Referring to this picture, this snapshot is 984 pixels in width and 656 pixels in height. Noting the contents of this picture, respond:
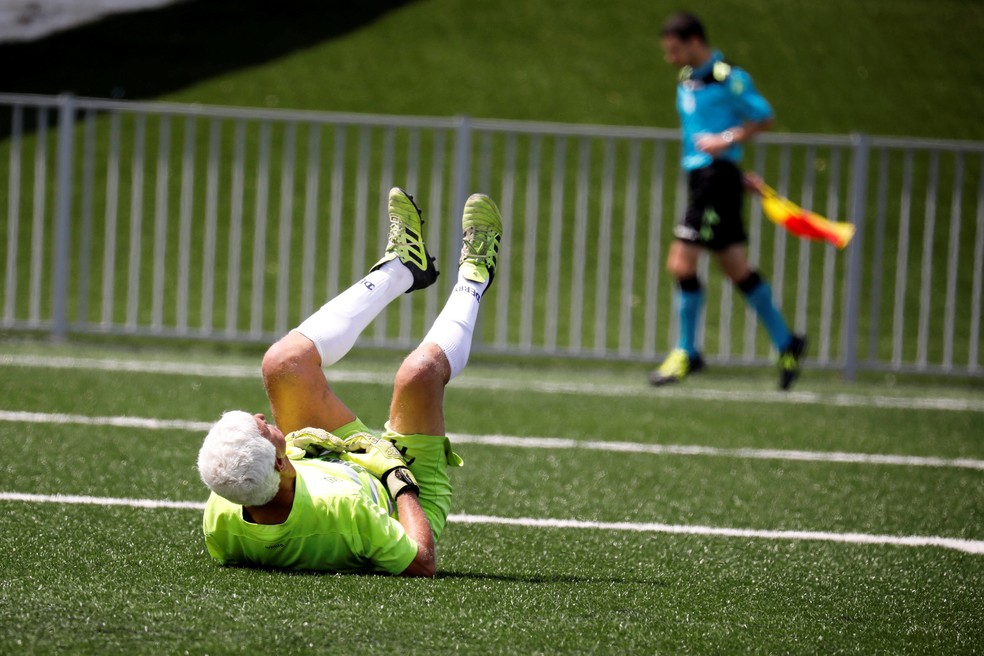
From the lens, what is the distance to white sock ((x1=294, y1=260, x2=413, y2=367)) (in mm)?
3703

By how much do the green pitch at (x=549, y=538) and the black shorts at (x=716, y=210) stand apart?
1024 millimetres

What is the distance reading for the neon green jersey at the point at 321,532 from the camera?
125 inches

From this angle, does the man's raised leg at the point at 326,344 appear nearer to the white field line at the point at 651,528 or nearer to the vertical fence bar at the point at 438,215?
the white field line at the point at 651,528

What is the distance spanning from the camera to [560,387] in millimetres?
7660

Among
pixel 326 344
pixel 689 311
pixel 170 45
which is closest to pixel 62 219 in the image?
pixel 689 311

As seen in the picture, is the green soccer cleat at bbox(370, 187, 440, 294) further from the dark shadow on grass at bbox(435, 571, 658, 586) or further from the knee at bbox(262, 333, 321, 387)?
the dark shadow on grass at bbox(435, 571, 658, 586)

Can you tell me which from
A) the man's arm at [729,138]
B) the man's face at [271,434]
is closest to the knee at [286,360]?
the man's face at [271,434]

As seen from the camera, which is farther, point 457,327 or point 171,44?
point 171,44

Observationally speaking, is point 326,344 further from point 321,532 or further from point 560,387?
point 560,387

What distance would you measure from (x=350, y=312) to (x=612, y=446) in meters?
2.15

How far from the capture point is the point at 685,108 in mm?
7676

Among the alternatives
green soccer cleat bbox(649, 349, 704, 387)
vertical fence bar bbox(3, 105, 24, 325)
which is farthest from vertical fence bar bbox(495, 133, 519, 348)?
vertical fence bar bbox(3, 105, 24, 325)

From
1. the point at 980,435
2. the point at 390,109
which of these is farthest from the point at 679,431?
the point at 390,109

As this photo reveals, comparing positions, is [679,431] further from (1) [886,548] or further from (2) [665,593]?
(2) [665,593]
